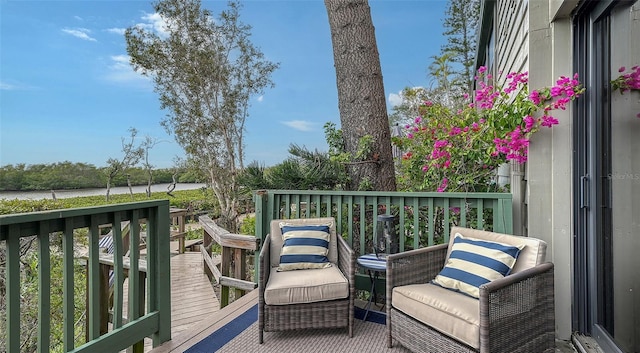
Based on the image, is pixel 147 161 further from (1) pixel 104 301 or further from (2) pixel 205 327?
(2) pixel 205 327

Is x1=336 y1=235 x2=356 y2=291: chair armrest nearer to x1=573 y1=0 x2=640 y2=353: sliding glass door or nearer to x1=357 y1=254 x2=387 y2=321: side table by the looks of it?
x1=357 y1=254 x2=387 y2=321: side table

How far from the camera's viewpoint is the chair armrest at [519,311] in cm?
168

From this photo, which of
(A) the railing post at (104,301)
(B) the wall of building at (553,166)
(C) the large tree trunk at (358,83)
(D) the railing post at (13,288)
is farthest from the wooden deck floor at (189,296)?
(B) the wall of building at (553,166)

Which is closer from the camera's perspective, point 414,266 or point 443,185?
point 414,266

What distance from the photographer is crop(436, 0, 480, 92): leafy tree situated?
37.7 feet

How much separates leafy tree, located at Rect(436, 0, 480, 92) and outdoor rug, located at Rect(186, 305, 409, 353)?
1107cm

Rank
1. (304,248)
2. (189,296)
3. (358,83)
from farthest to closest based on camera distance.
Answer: (189,296), (358,83), (304,248)

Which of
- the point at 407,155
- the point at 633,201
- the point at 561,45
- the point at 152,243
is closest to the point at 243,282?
the point at 152,243

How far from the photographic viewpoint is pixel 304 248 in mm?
2777

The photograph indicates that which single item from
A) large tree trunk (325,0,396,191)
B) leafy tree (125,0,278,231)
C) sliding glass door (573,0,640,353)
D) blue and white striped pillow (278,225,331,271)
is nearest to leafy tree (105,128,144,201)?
leafy tree (125,0,278,231)

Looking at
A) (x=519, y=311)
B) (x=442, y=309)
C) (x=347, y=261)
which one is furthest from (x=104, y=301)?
(x=519, y=311)

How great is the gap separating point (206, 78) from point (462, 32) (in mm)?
9346

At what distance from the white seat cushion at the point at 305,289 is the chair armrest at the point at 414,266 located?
39 centimetres

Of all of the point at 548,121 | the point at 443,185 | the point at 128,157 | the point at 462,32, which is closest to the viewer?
the point at 548,121
